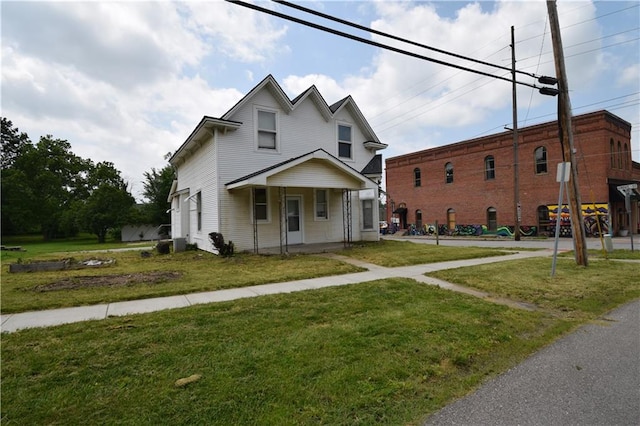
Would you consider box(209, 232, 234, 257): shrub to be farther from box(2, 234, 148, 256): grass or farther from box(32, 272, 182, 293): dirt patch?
box(2, 234, 148, 256): grass

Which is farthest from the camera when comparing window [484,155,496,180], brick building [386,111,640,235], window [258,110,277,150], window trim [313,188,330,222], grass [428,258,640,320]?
window [484,155,496,180]

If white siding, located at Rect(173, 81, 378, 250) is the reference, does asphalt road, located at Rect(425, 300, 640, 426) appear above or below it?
below

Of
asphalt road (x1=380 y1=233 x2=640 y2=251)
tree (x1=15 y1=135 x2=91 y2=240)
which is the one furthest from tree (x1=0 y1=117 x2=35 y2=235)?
asphalt road (x1=380 y1=233 x2=640 y2=251)

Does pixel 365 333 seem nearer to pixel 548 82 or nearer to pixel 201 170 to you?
pixel 548 82

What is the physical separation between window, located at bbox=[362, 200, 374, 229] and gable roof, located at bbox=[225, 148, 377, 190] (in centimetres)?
310

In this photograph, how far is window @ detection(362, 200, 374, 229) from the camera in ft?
56.5

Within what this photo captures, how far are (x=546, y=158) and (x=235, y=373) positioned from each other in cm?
3027

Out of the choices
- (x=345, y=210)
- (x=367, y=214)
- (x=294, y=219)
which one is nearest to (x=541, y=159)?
(x=367, y=214)

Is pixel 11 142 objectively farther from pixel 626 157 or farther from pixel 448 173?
pixel 626 157

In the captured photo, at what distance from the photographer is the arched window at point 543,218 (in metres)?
25.9

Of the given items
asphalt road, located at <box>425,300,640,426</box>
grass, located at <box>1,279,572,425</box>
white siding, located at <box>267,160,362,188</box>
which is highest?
white siding, located at <box>267,160,362,188</box>

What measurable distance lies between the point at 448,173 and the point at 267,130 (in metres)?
24.3

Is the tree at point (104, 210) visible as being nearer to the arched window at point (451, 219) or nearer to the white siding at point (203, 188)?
the white siding at point (203, 188)

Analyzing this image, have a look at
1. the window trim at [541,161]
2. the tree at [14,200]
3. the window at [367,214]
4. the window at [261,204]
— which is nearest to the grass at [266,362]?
the window at [261,204]
